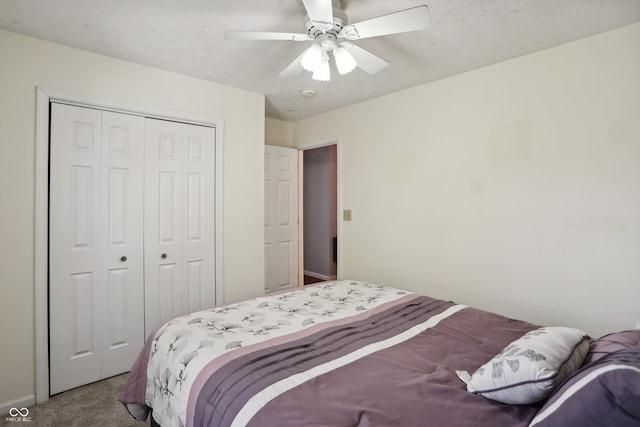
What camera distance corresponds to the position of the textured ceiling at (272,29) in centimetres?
177

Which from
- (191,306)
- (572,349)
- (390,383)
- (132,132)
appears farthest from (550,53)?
(191,306)

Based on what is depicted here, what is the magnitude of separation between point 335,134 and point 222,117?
51.3 inches

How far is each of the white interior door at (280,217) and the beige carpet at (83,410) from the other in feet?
6.33

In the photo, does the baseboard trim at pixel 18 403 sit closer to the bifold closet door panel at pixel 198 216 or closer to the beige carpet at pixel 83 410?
the beige carpet at pixel 83 410

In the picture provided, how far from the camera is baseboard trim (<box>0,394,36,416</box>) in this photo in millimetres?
2021

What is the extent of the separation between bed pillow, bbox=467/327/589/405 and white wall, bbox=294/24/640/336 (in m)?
1.18

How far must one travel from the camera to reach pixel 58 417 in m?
2.00

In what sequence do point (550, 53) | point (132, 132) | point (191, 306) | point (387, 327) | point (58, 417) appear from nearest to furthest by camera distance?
point (387, 327), point (58, 417), point (550, 53), point (132, 132), point (191, 306)

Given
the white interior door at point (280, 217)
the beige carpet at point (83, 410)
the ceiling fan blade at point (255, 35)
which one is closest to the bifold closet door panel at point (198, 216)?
the beige carpet at point (83, 410)

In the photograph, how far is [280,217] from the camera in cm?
406

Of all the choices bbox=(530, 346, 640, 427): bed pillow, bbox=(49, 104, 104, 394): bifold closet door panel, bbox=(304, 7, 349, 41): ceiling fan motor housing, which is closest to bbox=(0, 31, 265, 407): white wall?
bbox=(49, 104, 104, 394): bifold closet door panel

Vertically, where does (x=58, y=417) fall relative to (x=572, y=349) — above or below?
below

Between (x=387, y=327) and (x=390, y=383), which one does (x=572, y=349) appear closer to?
(x=390, y=383)

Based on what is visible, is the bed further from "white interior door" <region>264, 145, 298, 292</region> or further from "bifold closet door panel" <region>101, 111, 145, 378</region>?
"white interior door" <region>264, 145, 298, 292</region>
